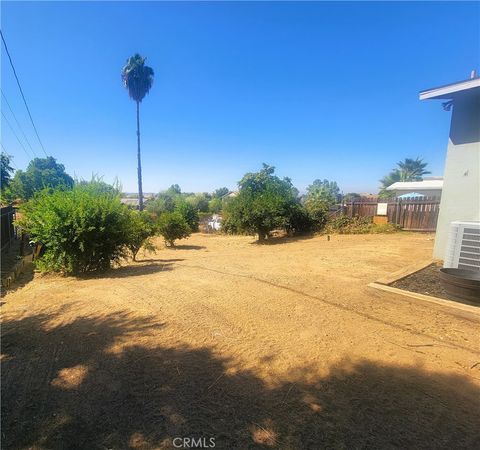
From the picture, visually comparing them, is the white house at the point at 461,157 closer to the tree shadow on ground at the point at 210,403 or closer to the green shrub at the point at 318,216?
the tree shadow on ground at the point at 210,403

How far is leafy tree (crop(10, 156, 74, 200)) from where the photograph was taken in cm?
3949

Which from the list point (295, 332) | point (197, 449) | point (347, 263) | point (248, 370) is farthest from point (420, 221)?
point (197, 449)

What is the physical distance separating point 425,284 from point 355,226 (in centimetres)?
1238

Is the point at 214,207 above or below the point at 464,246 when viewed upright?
below

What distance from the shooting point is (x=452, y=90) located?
722 cm

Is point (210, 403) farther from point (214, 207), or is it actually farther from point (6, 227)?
point (214, 207)

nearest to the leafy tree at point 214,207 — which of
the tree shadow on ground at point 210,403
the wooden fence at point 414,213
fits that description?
the wooden fence at point 414,213

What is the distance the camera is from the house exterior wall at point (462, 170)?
726 cm

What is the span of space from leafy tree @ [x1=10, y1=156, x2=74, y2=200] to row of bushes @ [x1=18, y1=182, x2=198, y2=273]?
108 feet

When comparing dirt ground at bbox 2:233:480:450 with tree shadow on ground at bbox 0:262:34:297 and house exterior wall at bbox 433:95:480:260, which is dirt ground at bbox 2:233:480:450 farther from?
house exterior wall at bbox 433:95:480:260

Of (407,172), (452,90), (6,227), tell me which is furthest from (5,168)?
(407,172)

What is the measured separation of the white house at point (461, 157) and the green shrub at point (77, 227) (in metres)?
9.01

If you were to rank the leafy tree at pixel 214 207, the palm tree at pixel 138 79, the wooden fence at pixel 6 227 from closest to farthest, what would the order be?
1. the wooden fence at pixel 6 227
2. the palm tree at pixel 138 79
3. the leafy tree at pixel 214 207

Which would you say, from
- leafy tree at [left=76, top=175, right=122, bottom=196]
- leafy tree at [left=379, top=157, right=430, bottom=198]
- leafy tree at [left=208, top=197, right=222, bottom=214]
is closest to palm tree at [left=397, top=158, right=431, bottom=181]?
leafy tree at [left=379, top=157, right=430, bottom=198]
